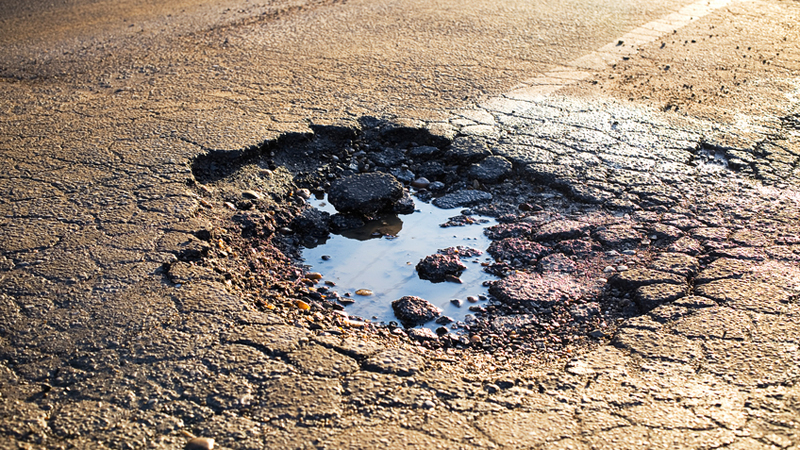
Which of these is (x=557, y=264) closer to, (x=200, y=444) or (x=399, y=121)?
(x=399, y=121)

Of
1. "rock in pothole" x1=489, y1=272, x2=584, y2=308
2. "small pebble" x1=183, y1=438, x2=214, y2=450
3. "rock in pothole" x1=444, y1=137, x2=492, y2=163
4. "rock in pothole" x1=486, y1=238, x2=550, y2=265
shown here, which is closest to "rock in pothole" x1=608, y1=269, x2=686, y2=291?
"rock in pothole" x1=489, y1=272, x2=584, y2=308

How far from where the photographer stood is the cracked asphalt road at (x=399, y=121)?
194 centimetres

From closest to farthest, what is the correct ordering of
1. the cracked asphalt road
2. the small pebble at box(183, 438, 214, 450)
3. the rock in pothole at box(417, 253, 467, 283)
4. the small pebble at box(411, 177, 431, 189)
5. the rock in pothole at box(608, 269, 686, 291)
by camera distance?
the small pebble at box(183, 438, 214, 450), the cracked asphalt road, the rock in pothole at box(608, 269, 686, 291), the rock in pothole at box(417, 253, 467, 283), the small pebble at box(411, 177, 431, 189)

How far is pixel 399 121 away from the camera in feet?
13.0

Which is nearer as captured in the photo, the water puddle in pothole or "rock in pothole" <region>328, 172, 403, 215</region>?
the water puddle in pothole

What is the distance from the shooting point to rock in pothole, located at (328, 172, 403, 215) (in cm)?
333

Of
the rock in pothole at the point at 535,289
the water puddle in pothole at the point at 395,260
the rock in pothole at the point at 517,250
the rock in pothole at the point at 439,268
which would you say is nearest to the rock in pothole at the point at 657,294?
the rock in pothole at the point at 535,289

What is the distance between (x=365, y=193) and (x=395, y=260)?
466 mm

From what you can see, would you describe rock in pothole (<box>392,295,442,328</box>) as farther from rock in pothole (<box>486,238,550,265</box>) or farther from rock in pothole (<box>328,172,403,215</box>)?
rock in pothole (<box>328,172,403,215</box>)

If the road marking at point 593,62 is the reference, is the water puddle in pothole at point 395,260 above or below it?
below

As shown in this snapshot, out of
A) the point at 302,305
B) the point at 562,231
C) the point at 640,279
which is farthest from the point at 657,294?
the point at 302,305

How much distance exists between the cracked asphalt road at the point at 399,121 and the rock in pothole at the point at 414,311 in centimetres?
21

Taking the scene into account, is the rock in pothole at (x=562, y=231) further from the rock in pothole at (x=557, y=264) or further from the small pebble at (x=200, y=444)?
the small pebble at (x=200, y=444)

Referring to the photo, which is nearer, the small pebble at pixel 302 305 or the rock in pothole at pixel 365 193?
the small pebble at pixel 302 305
